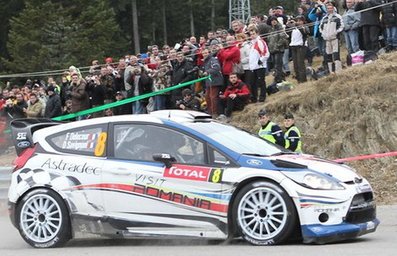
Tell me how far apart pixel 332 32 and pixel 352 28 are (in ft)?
1.97

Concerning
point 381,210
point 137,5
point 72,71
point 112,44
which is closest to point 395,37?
point 381,210

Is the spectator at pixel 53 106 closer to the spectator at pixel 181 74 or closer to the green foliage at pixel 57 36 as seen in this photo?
the spectator at pixel 181 74

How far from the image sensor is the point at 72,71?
61.9ft

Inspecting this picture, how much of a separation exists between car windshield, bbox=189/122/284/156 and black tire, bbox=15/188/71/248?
2.06 meters

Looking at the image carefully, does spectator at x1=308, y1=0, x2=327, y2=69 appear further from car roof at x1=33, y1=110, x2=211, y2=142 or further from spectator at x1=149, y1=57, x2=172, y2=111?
car roof at x1=33, y1=110, x2=211, y2=142

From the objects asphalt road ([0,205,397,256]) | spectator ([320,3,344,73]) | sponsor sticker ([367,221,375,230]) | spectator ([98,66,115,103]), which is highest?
spectator ([320,3,344,73])

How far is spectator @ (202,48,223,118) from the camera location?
16.9m

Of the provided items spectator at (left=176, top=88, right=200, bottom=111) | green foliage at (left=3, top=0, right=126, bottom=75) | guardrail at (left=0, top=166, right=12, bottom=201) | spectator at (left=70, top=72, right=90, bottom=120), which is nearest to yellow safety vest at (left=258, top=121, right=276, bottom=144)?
spectator at (left=176, top=88, right=200, bottom=111)

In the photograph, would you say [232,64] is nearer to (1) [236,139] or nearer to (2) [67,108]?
(2) [67,108]

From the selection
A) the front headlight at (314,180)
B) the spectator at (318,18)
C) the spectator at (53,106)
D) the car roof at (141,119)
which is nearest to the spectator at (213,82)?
the spectator at (318,18)

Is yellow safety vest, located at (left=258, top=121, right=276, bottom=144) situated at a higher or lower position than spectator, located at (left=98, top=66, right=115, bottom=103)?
lower

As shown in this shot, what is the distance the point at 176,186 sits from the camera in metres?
9.43

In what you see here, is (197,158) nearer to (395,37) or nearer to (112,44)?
(395,37)

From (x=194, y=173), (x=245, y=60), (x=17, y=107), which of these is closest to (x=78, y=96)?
(x=17, y=107)
